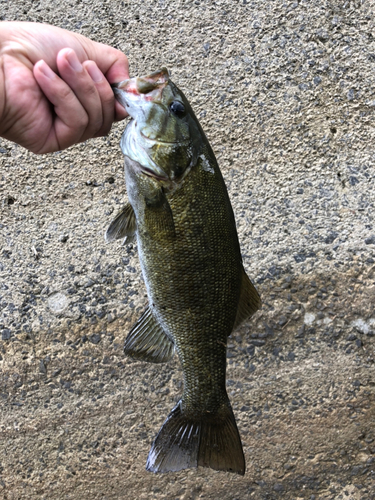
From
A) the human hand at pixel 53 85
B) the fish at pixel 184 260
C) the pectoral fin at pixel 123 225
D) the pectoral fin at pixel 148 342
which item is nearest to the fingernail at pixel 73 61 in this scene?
the human hand at pixel 53 85

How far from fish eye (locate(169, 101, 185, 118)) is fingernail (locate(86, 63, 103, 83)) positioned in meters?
0.24

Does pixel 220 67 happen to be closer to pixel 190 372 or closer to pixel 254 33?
pixel 254 33

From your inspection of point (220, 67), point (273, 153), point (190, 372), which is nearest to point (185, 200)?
point (190, 372)

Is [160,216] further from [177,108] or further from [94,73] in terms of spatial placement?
[94,73]

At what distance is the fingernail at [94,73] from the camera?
4.28 feet

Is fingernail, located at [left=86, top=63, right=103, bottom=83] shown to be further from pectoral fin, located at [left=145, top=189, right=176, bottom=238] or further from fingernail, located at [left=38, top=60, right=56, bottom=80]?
pectoral fin, located at [left=145, top=189, right=176, bottom=238]

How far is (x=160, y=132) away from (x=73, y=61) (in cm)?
33

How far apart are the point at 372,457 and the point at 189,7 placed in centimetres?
243

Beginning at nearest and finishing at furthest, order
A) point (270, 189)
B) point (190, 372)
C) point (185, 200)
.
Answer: point (185, 200) → point (190, 372) → point (270, 189)

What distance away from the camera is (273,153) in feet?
7.09

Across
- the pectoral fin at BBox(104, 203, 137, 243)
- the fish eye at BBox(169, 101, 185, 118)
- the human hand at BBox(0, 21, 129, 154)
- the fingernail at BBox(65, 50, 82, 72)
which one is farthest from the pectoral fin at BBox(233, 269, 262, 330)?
the fingernail at BBox(65, 50, 82, 72)

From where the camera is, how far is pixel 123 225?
54.9 inches

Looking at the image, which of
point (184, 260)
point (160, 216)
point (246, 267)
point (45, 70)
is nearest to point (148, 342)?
point (184, 260)

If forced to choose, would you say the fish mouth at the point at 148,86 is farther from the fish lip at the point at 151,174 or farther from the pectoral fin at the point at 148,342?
the pectoral fin at the point at 148,342
